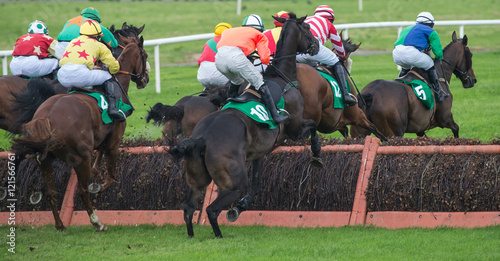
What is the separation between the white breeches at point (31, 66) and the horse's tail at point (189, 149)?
449 cm

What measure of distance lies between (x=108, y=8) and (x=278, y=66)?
78.7 feet

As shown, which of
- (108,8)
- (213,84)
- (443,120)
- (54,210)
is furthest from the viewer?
(108,8)

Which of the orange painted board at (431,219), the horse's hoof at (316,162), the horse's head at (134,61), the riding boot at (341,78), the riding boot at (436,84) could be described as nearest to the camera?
the orange painted board at (431,219)

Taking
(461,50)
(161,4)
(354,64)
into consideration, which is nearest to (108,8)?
(161,4)

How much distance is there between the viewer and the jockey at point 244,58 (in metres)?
6.75

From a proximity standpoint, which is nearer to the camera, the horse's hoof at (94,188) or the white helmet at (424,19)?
the horse's hoof at (94,188)

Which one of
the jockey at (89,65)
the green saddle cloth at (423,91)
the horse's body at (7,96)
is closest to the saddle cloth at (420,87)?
the green saddle cloth at (423,91)

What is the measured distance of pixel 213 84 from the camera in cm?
905

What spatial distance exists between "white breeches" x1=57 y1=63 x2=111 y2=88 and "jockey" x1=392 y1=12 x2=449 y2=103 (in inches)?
172

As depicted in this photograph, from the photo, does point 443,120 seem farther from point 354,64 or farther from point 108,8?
point 108,8

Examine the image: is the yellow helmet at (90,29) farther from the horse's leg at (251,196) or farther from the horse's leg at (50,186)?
the horse's leg at (251,196)

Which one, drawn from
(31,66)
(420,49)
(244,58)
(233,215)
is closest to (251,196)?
(233,215)

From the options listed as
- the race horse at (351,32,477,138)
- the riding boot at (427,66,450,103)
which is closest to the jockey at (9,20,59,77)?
the race horse at (351,32,477,138)

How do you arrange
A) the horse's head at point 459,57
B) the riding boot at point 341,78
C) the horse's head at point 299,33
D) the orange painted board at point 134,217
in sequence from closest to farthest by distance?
the orange painted board at point 134,217 < the horse's head at point 299,33 < the riding boot at point 341,78 < the horse's head at point 459,57
